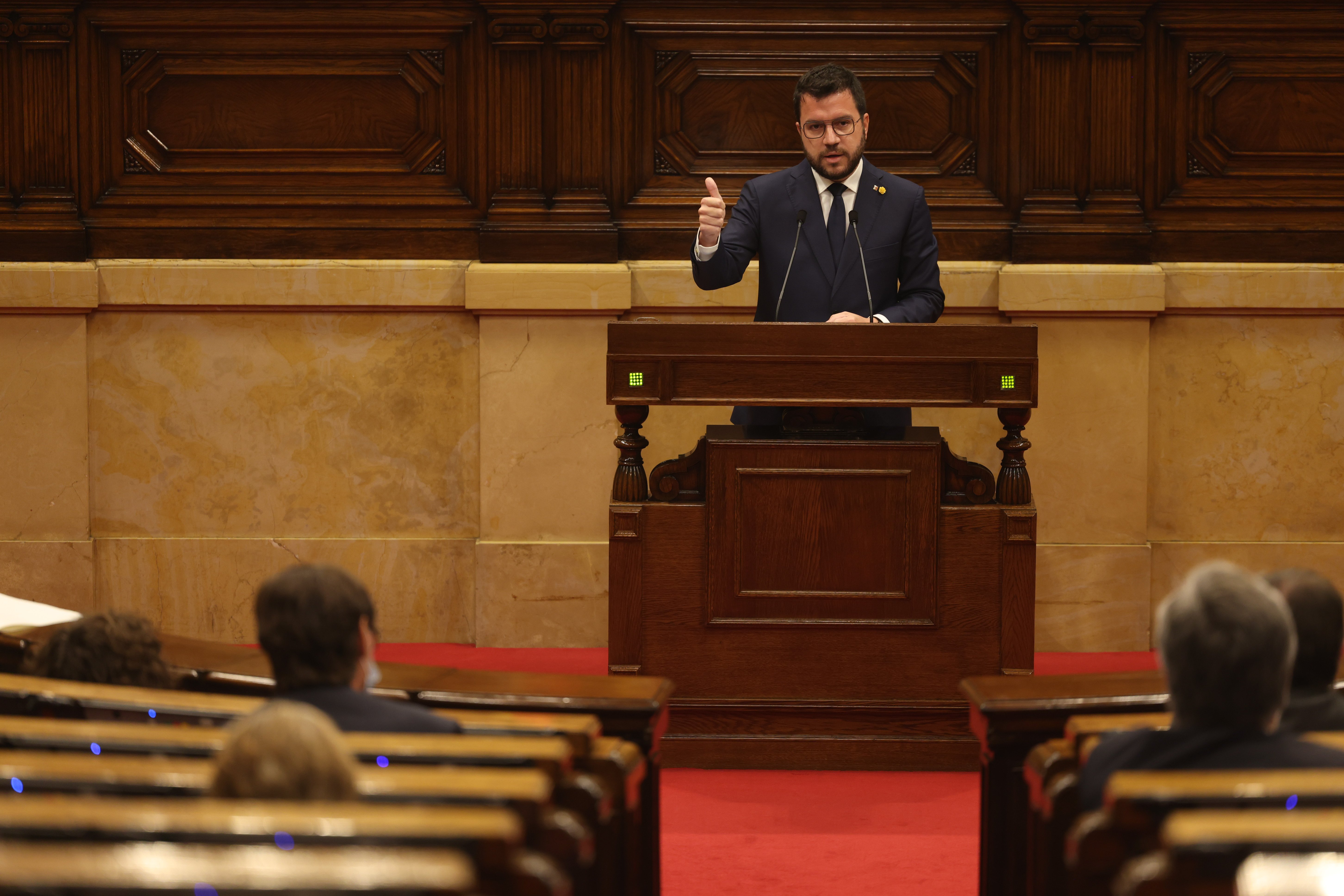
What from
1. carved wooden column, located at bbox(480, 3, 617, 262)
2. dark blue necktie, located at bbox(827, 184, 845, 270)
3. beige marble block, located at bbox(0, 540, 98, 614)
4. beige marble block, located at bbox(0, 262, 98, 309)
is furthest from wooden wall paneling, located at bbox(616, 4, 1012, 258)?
beige marble block, located at bbox(0, 540, 98, 614)

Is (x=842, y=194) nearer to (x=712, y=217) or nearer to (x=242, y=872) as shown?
(x=712, y=217)

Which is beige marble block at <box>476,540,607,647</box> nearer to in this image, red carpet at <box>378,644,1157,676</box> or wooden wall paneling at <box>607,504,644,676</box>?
red carpet at <box>378,644,1157,676</box>

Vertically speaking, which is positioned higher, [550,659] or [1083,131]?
[1083,131]

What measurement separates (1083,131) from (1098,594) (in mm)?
1753

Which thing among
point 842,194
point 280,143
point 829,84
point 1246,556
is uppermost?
point 280,143

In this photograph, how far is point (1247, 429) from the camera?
17.5ft

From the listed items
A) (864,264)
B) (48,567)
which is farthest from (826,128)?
(48,567)

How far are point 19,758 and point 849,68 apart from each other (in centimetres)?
442

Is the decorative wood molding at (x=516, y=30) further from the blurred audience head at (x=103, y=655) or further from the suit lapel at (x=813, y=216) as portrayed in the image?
the blurred audience head at (x=103, y=655)

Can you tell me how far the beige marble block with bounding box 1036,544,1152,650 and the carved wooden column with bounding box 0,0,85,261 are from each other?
391 cm

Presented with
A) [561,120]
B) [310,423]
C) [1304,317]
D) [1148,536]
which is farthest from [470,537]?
[1304,317]

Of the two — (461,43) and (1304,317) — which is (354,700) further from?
(1304,317)

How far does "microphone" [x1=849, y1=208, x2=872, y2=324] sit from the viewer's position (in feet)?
13.4

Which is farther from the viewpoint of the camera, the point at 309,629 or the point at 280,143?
the point at 280,143
